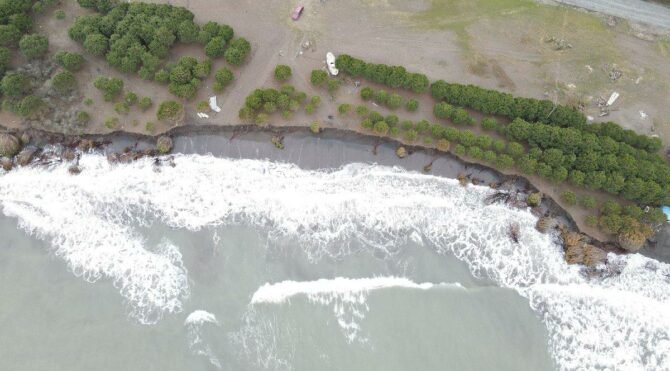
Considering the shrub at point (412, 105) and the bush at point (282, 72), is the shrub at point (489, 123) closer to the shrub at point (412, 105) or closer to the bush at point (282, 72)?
the shrub at point (412, 105)

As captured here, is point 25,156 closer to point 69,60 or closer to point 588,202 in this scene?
point 69,60

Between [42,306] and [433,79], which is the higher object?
[433,79]

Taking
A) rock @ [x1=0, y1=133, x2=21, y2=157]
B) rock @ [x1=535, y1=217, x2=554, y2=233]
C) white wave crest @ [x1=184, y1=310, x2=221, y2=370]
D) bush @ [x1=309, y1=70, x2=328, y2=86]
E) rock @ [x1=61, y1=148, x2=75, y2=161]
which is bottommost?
white wave crest @ [x1=184, y1=310, x2=221, y2=370]

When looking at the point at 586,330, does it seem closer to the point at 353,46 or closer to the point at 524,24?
the point at 524,24

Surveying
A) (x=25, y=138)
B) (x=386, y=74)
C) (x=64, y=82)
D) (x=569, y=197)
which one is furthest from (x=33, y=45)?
(x=569, y=197)

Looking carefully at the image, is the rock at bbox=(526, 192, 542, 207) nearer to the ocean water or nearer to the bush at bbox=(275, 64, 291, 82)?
the ocean water

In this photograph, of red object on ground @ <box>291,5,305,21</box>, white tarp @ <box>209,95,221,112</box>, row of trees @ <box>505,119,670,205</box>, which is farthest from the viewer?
red object on ground @ <box>291,5,305,21</box>

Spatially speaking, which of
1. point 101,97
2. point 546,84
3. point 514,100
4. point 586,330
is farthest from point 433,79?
point 101,97

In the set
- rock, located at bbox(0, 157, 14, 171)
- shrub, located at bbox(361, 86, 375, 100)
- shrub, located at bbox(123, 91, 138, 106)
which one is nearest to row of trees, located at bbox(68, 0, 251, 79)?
shrub, located at bbox(123, 91, 138, 106)
